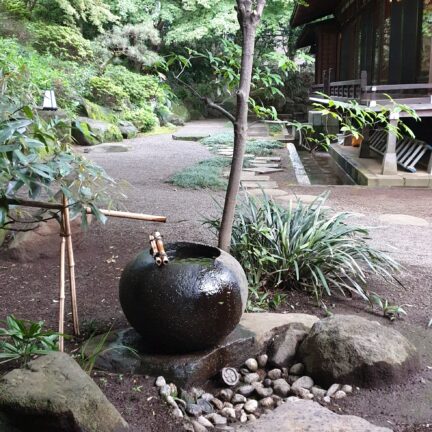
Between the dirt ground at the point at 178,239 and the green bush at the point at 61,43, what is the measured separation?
11011mm

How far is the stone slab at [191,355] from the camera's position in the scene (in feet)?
9.11

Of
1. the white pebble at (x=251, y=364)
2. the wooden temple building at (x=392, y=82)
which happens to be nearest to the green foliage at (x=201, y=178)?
the wooden temple building at (x=392, y=82)

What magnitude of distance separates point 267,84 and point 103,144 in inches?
457

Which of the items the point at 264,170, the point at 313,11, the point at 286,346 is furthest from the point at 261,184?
the point at 313,11

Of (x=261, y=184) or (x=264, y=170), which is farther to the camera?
(x=264, y=170)

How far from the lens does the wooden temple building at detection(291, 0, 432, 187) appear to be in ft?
30.9

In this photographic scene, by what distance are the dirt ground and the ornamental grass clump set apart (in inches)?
5.1

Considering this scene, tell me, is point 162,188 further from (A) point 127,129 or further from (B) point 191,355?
(A) point 127,129

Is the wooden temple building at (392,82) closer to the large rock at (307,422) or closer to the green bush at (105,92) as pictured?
the large rock at (307,422)

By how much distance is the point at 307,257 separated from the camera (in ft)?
13.5

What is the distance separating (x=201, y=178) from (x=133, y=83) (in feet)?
39.4

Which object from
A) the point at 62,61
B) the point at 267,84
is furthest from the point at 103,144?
the point at 267,84

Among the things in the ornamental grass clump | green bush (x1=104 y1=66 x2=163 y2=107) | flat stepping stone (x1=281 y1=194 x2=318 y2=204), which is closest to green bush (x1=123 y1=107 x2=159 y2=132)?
green bush (x1=104 y1=66 x2=163 y2=107)

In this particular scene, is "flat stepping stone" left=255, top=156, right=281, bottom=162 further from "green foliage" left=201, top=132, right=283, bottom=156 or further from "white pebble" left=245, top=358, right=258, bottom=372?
"white pebble" left=245, top=358, right=258, bottom=372
